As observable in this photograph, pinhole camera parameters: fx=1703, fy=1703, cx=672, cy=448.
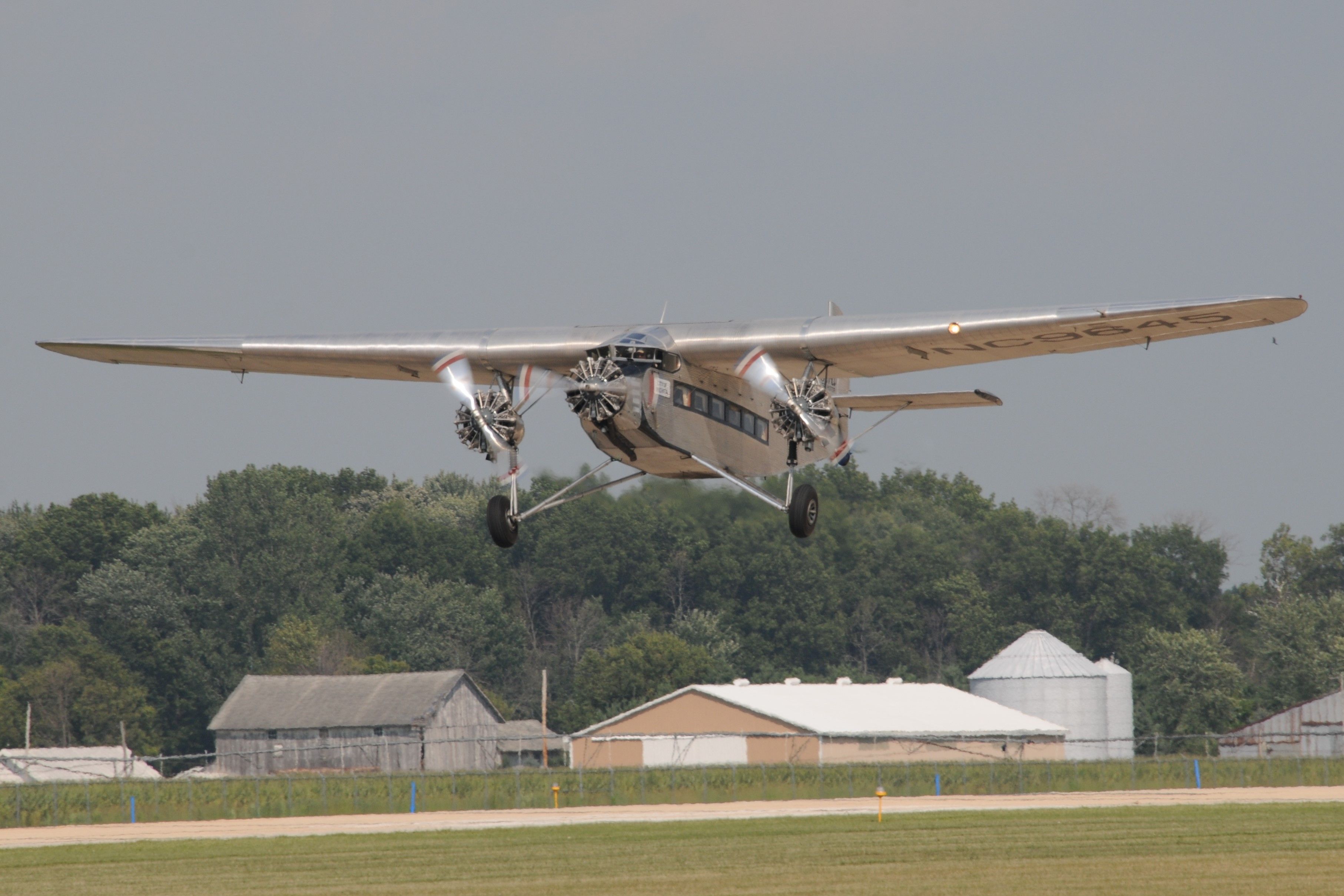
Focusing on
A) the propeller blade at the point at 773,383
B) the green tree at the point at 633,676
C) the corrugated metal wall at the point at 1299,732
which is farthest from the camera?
the green tree at the point at 633,676

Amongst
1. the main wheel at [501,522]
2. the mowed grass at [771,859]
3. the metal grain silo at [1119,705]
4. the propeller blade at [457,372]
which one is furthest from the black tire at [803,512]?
the metal grain silo at [1119,705]

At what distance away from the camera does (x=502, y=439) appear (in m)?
33.9

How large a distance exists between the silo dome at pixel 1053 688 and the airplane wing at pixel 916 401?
64051 mm

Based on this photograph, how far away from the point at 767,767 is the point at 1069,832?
25.9 metres

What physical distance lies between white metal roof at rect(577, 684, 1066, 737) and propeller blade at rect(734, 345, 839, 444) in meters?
49.7

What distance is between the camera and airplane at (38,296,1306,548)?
106 ft

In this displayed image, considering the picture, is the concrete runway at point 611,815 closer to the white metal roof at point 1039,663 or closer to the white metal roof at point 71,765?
the white metal roof at point 71,765

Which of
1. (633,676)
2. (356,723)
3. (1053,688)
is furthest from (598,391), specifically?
(633,676)

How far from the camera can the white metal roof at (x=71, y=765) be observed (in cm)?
8494

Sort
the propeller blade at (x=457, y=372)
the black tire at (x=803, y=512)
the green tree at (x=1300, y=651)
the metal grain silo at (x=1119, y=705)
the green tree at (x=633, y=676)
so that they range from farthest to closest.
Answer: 1. the green tree at (x=1300, y=651)
2. the green tree at (x=633, y=676)
3. the metal grain silo at (x=1119, y=705)
4. the propeller blade at (x=457, y=372)
5. the black tire at (x=803, y=512)

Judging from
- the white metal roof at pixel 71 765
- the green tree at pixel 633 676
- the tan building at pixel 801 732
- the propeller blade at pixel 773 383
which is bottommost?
the white metal roof at pixel 71 765

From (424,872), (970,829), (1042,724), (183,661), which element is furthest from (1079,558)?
(424,872)

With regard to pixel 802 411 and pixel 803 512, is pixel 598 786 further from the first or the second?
pixel 802 411

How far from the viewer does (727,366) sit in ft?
113
